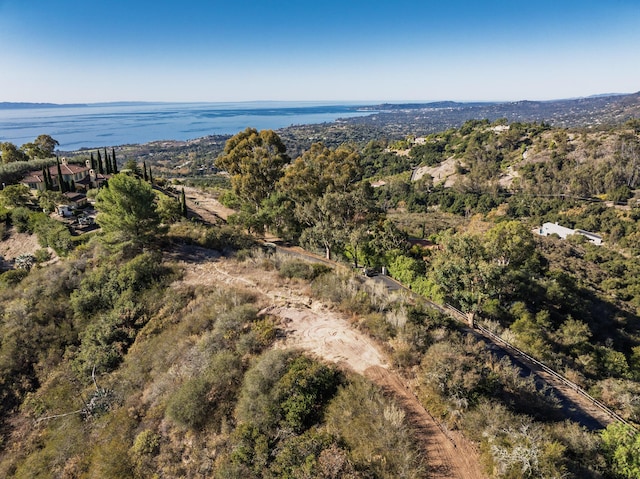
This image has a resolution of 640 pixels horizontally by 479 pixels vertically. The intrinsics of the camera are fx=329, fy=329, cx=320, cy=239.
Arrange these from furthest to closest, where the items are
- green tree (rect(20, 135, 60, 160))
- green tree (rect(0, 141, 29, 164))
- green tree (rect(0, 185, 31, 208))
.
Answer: green tree (rect(20, 135, 60, 160)) → green tree (rect(0, 141, 29, 164)) → green tree (rect(0, 185, 31, 208))

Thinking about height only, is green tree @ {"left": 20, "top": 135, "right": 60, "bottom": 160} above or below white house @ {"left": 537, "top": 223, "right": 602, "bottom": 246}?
above

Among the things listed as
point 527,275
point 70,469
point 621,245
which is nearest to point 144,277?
A: point 70,469

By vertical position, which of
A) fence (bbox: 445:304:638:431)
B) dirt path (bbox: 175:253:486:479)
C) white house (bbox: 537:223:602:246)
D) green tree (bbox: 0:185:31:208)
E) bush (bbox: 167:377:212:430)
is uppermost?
green tree (bbox: 0:185:31:208)

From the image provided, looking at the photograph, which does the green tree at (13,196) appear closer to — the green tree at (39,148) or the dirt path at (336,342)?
the green tree at (39,148)

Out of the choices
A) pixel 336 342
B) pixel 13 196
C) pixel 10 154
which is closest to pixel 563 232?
pixel 336 342

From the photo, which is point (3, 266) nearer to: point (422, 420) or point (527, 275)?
point (422, 420)

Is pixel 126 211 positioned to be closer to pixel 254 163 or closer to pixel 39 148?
pixel 254 163

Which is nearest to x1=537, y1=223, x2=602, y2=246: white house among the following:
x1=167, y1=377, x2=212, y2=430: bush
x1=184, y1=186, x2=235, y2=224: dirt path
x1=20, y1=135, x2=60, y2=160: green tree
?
x1=184, y1=186, x2=235, y2=224: dirt path

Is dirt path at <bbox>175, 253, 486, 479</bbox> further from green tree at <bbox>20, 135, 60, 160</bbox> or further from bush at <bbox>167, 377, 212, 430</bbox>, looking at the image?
green tree at <bbox>20, 135, 60, 160</bbox>
